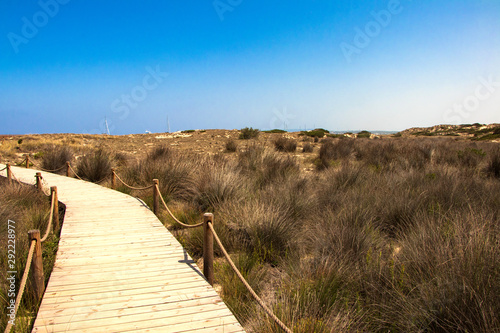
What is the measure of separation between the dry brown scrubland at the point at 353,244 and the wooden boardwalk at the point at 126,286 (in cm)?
42

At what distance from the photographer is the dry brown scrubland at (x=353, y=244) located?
9.16 feet

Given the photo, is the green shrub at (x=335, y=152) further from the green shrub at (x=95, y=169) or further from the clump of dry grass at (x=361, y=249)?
the green shrub at (x=95, y=169)

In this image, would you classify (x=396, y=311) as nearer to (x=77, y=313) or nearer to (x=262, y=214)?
(x=262, y=214)

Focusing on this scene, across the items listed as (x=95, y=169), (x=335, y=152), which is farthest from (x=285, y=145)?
(x=95, y=169)

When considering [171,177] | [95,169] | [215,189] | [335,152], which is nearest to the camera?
[215,189]

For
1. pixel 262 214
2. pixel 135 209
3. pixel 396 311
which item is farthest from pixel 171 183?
pixel 396 311

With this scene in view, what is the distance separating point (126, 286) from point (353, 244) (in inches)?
127

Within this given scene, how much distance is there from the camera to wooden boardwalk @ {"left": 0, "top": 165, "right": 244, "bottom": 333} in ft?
9.93

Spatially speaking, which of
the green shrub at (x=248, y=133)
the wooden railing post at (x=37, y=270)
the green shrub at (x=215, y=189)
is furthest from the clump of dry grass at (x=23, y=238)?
the green shrub at (x=248, y=133)

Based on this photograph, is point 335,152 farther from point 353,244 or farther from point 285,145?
point 353,244

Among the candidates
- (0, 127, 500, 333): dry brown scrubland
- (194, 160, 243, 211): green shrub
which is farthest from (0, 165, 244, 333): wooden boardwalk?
(194, 160, 243, 211): green shrub

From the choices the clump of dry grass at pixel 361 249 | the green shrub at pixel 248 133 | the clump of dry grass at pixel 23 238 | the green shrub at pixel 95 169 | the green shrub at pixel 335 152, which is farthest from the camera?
the green shrub at pixel 248 133

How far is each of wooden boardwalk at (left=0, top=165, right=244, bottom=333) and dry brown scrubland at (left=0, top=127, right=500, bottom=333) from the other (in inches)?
A: 16.7

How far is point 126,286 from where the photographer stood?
3781 millimetres
